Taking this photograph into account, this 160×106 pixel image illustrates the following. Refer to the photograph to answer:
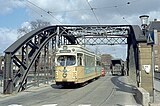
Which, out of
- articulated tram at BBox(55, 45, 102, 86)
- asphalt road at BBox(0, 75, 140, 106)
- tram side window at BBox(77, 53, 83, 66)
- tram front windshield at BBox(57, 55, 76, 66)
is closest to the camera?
asphalt road at BBox(0, 75, 140, 106)

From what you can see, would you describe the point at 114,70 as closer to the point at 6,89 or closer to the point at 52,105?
the point at 6,89

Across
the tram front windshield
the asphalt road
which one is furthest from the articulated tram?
the asphalt road

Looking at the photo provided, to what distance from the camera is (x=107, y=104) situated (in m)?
16.8

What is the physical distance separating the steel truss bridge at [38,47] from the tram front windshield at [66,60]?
2.55 metres

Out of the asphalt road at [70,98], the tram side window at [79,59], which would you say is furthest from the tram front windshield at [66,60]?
the asphalt road at [70,98]

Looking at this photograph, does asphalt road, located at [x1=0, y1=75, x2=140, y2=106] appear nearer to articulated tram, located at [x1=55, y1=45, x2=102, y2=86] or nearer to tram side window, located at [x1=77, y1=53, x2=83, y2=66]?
articulated tram, located at [x1=55, y1=45, x2=102, y2=86]

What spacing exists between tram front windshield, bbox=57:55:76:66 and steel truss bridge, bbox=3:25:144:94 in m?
A: 2.55

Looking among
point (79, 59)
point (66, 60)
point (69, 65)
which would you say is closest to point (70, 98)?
point (69, 65)

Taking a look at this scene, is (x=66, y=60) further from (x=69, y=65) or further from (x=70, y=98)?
(x=70, y=98)

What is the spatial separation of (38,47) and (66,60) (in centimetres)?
482

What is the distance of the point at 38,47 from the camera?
107 feet

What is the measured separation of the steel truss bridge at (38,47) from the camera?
24203 millimetres

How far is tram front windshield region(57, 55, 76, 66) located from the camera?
2854cm

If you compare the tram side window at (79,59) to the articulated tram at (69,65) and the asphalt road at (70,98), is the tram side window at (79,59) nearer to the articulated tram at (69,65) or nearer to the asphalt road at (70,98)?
the articulated tram at (69,65)
